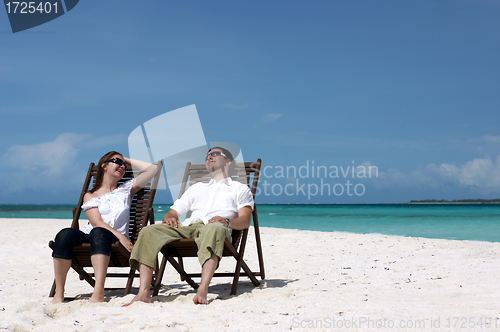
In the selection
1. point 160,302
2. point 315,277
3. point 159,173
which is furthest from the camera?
point 315,277

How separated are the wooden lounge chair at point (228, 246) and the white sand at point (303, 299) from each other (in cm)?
15

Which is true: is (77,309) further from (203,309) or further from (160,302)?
(203,309)

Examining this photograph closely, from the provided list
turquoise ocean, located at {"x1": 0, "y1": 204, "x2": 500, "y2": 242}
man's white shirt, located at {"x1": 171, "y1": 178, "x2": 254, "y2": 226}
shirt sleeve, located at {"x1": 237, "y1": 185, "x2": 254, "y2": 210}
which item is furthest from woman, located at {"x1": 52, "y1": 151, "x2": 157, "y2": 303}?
turquoise ocean, located at {"x1": 0, "y1": 204, "x2": 500, "y2": 242}

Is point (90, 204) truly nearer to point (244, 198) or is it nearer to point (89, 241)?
point (89, 241)

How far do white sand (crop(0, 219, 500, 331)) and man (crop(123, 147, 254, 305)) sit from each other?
0.26 metres

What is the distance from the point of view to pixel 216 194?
11.8 ft

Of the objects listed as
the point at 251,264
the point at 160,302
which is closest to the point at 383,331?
the point at 160,302

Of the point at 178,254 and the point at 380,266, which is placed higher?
the point at 178,254

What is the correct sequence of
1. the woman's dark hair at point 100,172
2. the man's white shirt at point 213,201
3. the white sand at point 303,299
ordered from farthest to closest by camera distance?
1. the woman's dark hair at point 100,172
2. the man's white shirt at point 213,201
3. the white sand at point 303,299

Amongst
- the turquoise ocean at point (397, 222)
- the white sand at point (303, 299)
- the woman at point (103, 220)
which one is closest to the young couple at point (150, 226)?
the woman at point (103, 220)

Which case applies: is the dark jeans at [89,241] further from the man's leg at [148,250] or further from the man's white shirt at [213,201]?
the man's white shirt at [213,201]

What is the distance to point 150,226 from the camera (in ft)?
10.4

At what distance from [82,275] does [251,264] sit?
8.50ft

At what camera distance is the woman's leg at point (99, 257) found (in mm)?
3055
